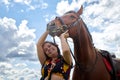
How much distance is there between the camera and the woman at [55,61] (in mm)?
4469

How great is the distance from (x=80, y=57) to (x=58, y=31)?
855mm

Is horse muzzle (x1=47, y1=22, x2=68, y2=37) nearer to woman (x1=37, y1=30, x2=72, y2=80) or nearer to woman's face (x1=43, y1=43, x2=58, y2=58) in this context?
woman (x1=37, y1=30, x2=72, y2=80)

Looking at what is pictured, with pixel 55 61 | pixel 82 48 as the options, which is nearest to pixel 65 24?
pixel 82 48

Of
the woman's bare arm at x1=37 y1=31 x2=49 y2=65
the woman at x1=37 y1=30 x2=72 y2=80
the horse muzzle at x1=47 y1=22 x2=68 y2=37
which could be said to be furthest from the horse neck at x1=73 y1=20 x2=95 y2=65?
the woman at x1=37 y1=30 x2=72 y2=80

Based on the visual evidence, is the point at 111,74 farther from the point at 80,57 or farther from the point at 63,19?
the point at 63,19

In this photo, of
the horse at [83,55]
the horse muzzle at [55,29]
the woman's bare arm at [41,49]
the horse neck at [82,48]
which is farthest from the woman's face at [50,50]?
the horse neck at [82,48]

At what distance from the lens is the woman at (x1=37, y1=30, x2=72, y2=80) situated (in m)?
4.47

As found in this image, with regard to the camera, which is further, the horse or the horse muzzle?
the horse

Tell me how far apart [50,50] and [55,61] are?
256 millimetres

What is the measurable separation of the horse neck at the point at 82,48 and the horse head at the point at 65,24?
156mm

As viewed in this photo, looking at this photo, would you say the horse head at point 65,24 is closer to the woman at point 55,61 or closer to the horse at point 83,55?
the horse at point 83,55

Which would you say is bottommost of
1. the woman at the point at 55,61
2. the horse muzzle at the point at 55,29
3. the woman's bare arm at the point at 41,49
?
the woman at the point at 55,61

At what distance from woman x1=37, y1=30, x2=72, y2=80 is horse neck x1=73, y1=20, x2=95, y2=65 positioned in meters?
1.00

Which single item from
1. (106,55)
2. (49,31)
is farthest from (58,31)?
(106,55)
